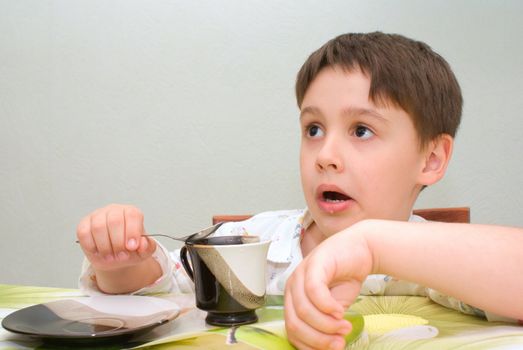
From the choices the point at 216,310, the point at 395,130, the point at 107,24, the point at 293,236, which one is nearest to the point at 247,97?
the point at 107,24

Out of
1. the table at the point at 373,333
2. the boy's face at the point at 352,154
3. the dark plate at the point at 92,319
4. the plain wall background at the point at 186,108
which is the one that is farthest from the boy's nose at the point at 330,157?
the plain wall background at the point at 186,108

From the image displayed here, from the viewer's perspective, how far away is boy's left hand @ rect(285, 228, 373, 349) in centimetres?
42

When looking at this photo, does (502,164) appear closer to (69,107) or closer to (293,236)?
(293,236)

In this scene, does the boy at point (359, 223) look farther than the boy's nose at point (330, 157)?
No

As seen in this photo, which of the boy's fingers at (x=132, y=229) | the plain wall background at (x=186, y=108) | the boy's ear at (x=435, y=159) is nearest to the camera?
the boy's fingers at (x=132, y=229)

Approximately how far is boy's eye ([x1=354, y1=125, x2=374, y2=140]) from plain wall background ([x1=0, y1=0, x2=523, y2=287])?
0.65 meters

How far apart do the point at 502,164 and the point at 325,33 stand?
2.14ft

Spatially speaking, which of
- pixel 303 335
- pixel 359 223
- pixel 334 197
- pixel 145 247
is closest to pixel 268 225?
pixel 334 197

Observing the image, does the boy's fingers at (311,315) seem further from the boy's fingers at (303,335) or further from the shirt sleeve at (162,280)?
the shirt sleeve at (162,280)

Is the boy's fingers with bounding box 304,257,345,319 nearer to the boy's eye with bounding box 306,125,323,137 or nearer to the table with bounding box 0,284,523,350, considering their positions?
the table with bounding box 0,284,523,350

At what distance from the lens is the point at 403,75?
0.85 meters

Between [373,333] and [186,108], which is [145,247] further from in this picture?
[186,108]

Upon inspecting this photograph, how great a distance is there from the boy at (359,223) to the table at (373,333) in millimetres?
32

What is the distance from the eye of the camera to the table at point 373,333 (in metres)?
0.46
